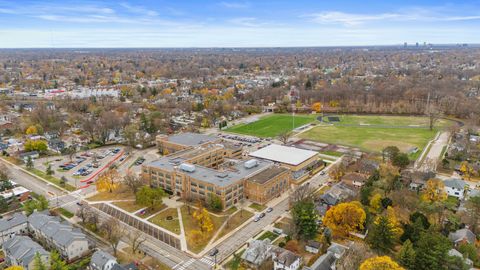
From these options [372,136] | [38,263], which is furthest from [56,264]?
[372,136]

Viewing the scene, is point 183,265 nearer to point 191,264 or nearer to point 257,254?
point 191,264

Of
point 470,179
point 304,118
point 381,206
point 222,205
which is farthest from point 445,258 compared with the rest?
point 304,118

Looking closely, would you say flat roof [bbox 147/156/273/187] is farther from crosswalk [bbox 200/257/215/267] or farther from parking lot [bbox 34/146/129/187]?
parking lot [bbox 34/146/129/187]

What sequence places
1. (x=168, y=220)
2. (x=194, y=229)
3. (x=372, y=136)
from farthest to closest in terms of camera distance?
1. (x=372, y=136)
2. (x=168, y=220)
3. (x=194, y=229)

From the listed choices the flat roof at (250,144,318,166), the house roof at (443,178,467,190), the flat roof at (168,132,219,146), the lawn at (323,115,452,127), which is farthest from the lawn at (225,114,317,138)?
the house roof at (443,178,467,190)

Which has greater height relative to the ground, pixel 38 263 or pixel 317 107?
pixel 317 107
